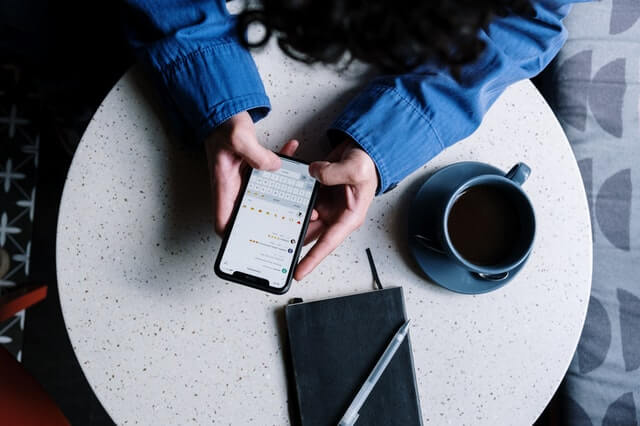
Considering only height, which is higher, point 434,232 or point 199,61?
point 199,61

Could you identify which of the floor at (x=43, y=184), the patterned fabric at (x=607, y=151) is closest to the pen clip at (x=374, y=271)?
the patterned fabric at (x=607, y=151)

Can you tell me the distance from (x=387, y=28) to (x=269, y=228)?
0.32m

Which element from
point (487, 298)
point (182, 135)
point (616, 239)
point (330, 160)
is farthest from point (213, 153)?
point (616, 239)

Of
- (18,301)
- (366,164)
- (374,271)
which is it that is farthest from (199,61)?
(18,301)

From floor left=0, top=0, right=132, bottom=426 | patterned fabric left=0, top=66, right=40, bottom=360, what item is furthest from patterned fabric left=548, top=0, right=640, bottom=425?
patterned fabric left=0, top=66, right=40, bottom=360

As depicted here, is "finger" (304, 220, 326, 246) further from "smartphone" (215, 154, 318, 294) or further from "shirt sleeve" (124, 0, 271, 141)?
"shirt sleeve" (124, 0, 271, 141)

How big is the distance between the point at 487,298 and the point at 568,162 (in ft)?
0.80

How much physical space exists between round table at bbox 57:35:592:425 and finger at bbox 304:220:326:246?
0.13 feet

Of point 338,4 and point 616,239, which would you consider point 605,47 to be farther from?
point 338,4

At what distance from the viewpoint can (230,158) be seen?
2.14 feet

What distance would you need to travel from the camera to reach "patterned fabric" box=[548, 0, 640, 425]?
1.06 meters

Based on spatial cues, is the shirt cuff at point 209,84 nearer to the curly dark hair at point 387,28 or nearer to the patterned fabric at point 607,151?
the curly dark hair at point 387,28

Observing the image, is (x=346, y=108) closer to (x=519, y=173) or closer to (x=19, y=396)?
(x=519, y=173)

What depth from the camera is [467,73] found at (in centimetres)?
65
